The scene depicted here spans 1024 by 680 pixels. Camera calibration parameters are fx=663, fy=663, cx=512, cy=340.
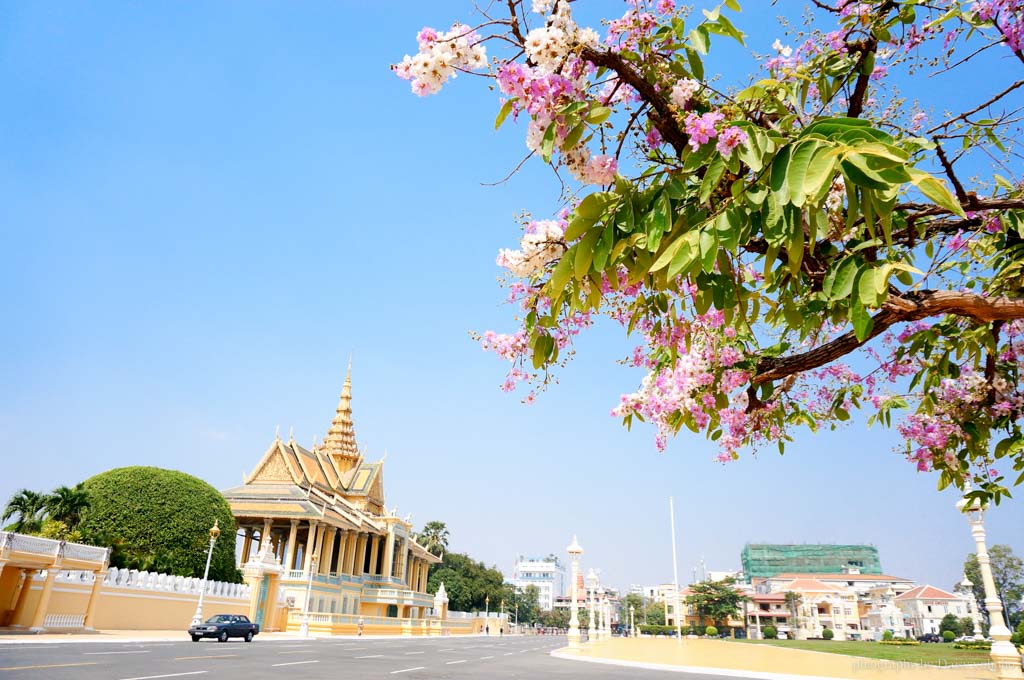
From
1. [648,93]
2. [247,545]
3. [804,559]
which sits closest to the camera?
[648,93]

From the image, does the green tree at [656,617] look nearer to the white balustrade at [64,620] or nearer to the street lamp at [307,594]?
the street lamp at [307,594]

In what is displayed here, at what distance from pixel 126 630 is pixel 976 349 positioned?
85.3ft

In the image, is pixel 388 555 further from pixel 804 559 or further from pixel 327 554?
pixel 804 559

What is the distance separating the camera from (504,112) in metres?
2.63

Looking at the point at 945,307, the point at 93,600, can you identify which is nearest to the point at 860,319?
the point at 945,307

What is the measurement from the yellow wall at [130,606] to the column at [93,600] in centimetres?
13

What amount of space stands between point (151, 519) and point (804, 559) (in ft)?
513

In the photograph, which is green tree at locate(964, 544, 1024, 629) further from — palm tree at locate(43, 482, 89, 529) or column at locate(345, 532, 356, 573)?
palm tree at locate(43, 482, 89, 529)

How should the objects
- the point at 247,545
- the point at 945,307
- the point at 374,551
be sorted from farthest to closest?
1. the point at 374,551
2. the point at 247,545
3. the point at 945,307

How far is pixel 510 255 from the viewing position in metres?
3.31

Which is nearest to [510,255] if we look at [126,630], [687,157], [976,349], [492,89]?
[492,89]

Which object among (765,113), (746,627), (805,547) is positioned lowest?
(746,627)

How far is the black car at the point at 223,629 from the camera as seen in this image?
67.1 ft

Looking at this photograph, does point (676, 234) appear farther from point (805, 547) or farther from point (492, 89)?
point (805, 547)
